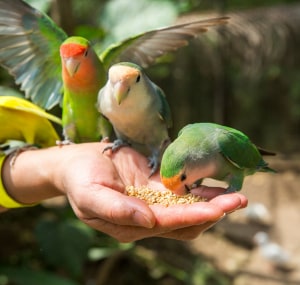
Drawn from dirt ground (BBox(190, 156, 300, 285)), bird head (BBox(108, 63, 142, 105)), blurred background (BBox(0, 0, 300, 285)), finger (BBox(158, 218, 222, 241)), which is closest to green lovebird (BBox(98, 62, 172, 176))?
bird head (BBox(108, 63, 142, 105))

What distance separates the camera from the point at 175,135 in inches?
150

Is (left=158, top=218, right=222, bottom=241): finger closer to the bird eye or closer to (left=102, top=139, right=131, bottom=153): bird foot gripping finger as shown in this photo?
the bird eye

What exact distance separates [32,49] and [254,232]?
2.73m

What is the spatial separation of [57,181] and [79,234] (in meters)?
1.44

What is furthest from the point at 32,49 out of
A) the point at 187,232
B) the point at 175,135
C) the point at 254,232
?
the point at 254,232

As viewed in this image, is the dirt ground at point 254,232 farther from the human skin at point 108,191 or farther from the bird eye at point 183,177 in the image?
the bird eye at point 183,177

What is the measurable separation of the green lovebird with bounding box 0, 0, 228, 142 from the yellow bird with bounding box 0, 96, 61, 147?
60 mm

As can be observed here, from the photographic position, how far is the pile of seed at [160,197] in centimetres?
112

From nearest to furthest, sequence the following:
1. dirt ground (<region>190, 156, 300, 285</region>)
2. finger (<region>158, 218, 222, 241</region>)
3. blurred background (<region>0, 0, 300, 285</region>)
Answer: finger (<region>158, 218, 222, 241</region>) → blurred background (<region>0, 0, 300, 285</region>) → dirt ground (<region>190, 156, 300, 285</region>)

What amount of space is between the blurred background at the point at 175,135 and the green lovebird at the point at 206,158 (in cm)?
100

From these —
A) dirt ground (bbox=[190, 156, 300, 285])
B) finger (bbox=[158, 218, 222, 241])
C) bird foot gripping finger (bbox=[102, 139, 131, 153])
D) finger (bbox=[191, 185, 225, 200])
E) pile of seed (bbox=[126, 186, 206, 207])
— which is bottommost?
dirt ground (bbox=[190, 156, 300, 285])

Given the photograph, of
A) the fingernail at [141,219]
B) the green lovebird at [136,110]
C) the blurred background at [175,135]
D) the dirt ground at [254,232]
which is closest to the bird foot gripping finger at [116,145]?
the green lovebird at [136,110]

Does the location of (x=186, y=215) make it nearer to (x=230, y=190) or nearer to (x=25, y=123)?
(x=230, y=190)

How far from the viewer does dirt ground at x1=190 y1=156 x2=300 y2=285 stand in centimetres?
331
